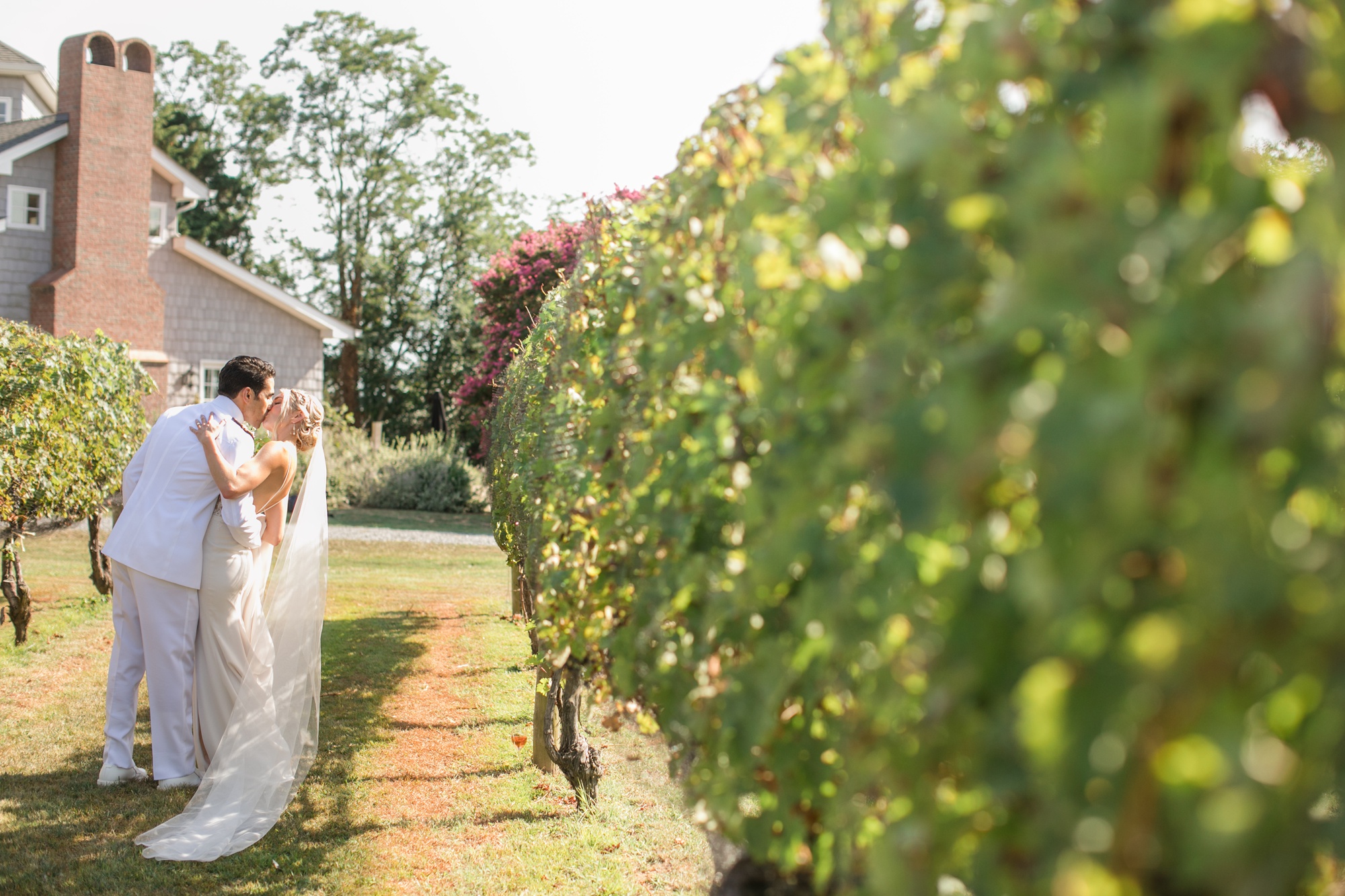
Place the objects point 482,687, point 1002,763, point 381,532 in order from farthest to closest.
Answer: point 381,532 < point 482,687 < point 1002,763

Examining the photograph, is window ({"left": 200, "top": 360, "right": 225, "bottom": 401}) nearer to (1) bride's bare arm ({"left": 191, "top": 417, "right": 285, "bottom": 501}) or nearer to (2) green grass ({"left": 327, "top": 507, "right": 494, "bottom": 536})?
(2) green grass ({"left": 327, "top": 507, "right": 494, "bottom": 536})

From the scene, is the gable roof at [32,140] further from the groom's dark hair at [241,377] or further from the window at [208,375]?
the groom's dark hair at [241,377]

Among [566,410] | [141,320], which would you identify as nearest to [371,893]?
[566,410]

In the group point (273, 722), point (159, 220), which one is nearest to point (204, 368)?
point (159, 220)

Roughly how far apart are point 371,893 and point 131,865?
3.76 ft

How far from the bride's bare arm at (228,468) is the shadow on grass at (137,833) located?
1708 millimetres

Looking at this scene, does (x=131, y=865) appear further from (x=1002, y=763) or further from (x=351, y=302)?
(x=351, y=302)

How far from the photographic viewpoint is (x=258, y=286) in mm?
24938

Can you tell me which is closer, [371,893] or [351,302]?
[371,893]

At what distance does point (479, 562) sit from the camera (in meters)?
15.6

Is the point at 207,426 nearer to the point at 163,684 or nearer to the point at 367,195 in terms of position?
the point at 163,684

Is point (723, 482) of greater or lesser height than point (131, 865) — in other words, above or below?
above

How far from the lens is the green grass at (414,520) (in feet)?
65.7

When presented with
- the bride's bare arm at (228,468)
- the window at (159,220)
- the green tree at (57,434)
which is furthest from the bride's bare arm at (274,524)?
the window at (159,220)
